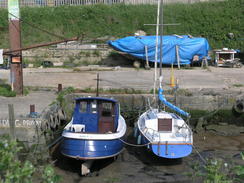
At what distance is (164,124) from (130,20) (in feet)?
68.2

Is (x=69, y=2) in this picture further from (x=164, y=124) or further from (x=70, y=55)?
(x=164, y=124)

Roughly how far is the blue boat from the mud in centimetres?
48

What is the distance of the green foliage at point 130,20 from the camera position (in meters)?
30.1

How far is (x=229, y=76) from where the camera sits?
22.2 meters

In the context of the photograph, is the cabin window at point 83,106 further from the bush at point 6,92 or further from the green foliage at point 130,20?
the green foliage at point 130,20

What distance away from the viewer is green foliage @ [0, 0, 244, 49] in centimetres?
3012

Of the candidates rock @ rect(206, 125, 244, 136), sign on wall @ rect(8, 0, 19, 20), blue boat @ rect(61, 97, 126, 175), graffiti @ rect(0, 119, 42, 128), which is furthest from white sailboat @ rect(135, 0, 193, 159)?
sign on wall @ rect(8, 0, 19, 20)

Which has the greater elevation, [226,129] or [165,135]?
[165,135]

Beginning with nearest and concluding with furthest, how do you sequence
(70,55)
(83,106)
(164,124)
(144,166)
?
(144,166), (164,124), (83,106), (70,55)

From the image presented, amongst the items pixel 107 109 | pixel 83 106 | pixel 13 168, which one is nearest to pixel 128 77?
pixel 107 109

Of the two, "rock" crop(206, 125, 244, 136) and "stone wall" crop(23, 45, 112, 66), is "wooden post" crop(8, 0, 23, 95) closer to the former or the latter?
"rock" crop(206, 125, 244, 136)

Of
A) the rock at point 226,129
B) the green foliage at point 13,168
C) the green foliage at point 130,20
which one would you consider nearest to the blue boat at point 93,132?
the rock at point 226,129

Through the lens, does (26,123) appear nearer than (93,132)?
No

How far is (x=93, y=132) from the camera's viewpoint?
38.2 ft
